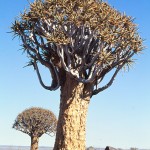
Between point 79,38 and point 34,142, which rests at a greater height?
point 79,38

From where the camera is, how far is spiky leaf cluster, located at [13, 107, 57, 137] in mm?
30875

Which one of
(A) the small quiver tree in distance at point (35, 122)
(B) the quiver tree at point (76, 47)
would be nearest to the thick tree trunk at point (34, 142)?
(A) the small quiver tree in distance at point (35, 122)

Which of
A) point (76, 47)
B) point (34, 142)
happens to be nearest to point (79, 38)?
point (76, 47)

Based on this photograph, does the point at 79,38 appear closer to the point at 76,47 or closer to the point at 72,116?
the point at 76,47

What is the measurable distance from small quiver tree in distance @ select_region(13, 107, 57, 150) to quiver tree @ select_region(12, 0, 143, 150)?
18529mm

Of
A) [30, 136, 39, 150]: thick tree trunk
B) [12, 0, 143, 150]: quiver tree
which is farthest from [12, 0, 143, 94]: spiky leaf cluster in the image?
[30, 136, 39, 150]: thick tree trunk

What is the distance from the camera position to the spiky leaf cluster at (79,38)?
39.0 ft

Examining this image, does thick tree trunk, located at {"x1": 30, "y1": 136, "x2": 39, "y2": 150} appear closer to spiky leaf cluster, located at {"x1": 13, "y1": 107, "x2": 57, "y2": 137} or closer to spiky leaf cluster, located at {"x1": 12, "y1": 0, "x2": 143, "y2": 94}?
spiky leaf cluster, located at {"x1": 13, "y1": 107, "x2": 57, "y2": 137}

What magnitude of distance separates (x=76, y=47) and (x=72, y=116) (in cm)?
230

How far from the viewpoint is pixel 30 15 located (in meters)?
12.8

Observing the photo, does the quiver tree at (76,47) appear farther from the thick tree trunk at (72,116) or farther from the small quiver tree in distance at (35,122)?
the small quiver tree in distance at (35,122)

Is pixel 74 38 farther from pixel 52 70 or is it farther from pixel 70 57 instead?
pixel 52 70

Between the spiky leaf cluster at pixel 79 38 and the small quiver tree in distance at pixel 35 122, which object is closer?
the spiky leaf cluster at pixel 79 38

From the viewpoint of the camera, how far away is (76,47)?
480 inches
